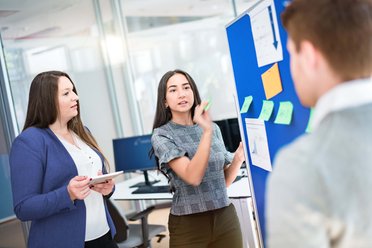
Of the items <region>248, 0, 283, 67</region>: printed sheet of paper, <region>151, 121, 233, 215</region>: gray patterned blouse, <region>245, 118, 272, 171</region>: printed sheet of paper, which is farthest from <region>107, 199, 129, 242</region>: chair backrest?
<region>248, 0, 283, 67</region>: printed sheet of paper

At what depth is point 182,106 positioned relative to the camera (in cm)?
209

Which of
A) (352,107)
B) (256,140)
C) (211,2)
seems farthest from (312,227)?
(211,2)

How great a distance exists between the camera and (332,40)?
0.80 m

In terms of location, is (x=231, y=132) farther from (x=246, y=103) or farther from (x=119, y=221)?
(x=246, y=103)

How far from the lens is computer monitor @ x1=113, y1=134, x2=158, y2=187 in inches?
154

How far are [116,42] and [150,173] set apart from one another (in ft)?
6.58

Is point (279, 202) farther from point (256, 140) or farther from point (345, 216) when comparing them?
point (256, 140)

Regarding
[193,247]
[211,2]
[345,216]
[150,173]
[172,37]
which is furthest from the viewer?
[172,37]

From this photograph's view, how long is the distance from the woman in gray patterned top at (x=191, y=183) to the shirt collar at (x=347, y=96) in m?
1.08

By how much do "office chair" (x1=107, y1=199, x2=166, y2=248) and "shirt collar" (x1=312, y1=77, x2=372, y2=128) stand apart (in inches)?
95.7

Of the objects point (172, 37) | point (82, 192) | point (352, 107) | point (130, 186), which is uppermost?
point (172, 37)

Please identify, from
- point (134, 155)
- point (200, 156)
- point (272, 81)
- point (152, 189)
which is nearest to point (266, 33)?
point (272, 81)

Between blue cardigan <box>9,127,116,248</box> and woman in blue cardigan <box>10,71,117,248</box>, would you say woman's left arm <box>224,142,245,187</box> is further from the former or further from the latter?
blue cardigan <box>9,127,116,248</box>

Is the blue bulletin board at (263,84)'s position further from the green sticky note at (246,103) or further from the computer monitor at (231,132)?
the computer monitor at (231,132)
